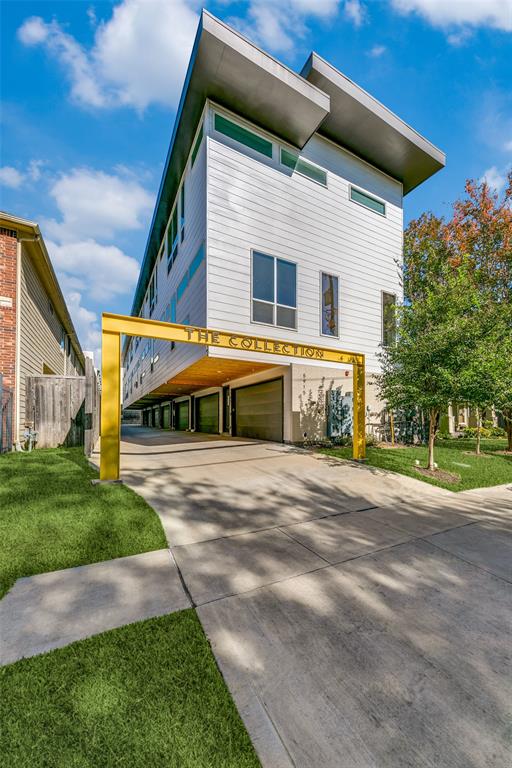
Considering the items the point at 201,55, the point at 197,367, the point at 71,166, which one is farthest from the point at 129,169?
the point at 197,367

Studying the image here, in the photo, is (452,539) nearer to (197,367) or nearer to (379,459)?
(379,459)

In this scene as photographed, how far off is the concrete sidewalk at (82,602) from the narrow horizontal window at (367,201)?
48.1 feet

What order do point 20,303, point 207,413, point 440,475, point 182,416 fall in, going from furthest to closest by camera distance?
point 182,416 < point 207,413 < point 20,303 < point 440,475

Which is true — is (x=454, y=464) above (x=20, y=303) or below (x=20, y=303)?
below

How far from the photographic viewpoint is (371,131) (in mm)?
12445

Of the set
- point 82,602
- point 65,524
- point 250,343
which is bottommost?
point 82,602

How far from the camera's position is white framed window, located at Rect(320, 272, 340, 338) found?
12.0m

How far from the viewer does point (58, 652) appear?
85.6 inches

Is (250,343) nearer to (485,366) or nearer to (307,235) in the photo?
(485,366)

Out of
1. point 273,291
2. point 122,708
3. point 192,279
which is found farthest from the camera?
point 192,279

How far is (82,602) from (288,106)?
13.5 m

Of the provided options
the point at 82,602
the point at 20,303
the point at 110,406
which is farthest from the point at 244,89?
the point at 82,602

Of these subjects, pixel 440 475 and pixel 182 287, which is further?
pixel 182 287

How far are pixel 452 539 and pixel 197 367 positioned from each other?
30.8 ft
